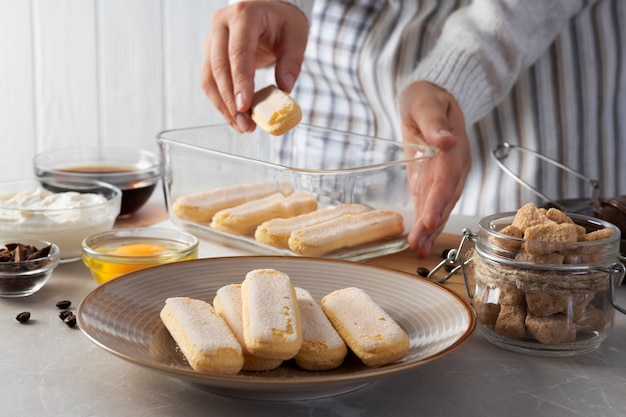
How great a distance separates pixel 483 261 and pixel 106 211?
70 centimetres

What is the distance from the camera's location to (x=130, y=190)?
160 cm

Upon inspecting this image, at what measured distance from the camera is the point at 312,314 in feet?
3.03

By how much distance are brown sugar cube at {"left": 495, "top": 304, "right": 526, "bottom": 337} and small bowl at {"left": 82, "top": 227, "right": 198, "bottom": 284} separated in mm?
495

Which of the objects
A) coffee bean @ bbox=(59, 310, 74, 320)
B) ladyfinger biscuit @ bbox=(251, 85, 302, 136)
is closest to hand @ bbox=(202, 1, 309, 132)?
ladyfinger biscuit @ bbox=(251, 85, 302, 136)

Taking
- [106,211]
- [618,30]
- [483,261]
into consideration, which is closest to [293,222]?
[106,211]

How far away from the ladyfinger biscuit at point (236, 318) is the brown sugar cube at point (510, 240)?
313 millimetres

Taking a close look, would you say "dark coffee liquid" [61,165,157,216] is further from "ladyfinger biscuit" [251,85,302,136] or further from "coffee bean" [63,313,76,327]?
"coffee bean" [63,313,76,327]

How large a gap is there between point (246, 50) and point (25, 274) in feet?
1.96

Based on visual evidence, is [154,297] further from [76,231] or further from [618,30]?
[618,30]

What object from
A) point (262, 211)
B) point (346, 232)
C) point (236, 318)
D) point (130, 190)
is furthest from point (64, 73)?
point (236, 318)

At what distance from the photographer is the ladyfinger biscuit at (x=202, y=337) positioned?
0.79 m

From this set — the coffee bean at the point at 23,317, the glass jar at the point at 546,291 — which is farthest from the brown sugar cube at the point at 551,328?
the coffee bean at the point at 23,317

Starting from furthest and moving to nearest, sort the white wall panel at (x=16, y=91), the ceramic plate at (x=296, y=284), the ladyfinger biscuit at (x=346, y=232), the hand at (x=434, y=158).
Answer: the white wall panel at (x=16, y=91) → the hand at (x=434, y=158) → the ladyfinger biscuit at (x=346, y=232) → the ceramic plate at (x=296, y=284)

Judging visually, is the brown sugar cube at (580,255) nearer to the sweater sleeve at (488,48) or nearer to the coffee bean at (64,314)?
the coffee bean at (64,314)
